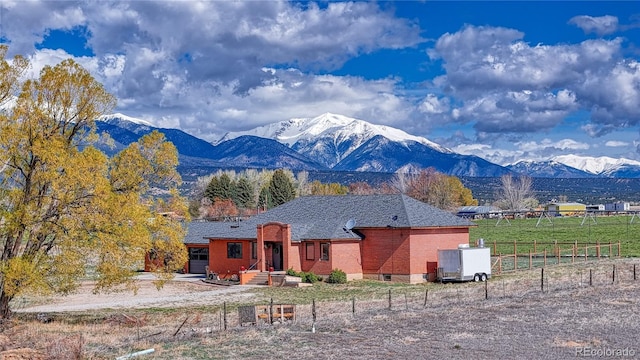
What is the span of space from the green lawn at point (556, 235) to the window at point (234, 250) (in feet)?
76.1

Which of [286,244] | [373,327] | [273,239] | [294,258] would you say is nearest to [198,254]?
[273,239]

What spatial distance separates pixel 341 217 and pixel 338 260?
503 cm

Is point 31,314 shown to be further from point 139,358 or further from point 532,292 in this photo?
point 532,292

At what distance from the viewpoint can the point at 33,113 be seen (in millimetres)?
35250

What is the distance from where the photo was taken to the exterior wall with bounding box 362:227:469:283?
55.3 m

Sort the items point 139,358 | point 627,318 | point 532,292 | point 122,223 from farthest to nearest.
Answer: point 532,292, point 122,223, point 627,318, point 139,358

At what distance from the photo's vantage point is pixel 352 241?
57.2 metres

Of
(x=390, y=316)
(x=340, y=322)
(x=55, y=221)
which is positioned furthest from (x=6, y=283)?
(x=390, y=316)

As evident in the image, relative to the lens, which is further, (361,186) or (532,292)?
(361,186)

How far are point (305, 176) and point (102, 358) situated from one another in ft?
503

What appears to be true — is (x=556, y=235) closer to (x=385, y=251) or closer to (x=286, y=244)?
(x=385, y=251)

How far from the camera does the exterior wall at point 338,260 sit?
185ft

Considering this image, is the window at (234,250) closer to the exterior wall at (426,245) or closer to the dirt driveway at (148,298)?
the dirt driveway at (148,298)

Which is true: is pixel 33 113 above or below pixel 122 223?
above
